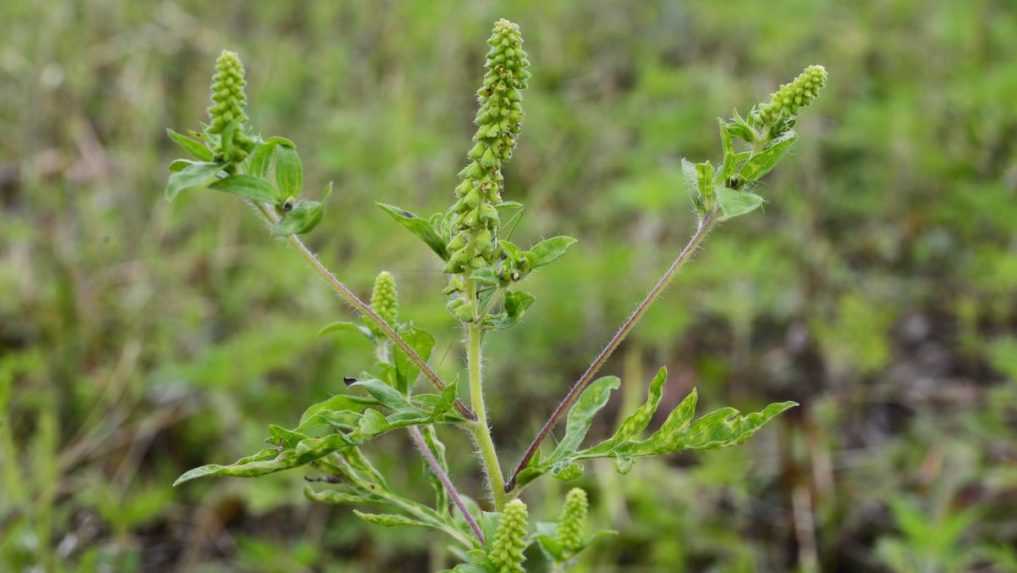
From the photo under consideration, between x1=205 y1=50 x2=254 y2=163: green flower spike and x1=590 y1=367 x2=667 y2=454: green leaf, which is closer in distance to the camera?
x1=205 y1=50 x2=254 y2=163: green flower spike

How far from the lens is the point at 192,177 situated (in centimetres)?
133

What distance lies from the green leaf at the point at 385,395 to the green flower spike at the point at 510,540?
8.5 inches

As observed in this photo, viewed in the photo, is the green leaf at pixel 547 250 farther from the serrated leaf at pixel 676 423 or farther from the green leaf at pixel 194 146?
the green leaf at pixel 194 146

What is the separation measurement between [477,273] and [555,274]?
2.80 meters

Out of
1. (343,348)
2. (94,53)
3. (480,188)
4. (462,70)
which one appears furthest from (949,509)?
(94,53)

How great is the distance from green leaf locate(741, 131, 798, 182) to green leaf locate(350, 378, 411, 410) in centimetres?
59

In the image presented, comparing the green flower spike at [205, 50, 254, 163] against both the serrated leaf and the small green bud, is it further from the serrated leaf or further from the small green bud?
the serrated leaf

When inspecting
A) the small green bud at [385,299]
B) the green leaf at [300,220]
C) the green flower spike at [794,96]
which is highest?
the green flower spike at [794,96]

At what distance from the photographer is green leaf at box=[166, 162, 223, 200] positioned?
1302 mm

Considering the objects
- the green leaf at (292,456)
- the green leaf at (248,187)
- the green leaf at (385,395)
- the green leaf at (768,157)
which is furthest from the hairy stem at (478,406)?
the green leaf at (768,157)

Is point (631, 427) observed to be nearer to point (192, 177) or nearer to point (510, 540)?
point (510, 540)

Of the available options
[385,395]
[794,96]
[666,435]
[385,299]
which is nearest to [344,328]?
[385,299]

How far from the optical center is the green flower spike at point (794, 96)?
55.5 inches

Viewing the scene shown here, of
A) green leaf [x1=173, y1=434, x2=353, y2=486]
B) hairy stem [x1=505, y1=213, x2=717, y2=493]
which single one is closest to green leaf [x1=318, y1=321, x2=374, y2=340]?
green leaf [x1=173, y1=434, x2=353, y2=486]
